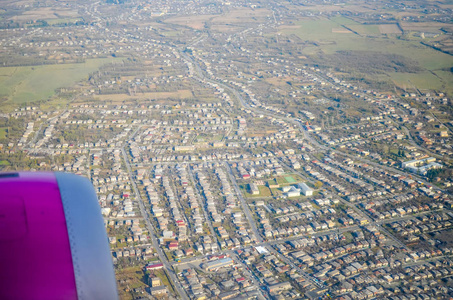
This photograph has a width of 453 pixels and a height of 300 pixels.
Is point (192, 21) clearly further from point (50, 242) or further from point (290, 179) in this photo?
point (50, 242)

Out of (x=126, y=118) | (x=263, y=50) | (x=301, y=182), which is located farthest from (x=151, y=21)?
(x=301, y=182)

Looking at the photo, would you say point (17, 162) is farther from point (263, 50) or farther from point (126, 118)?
point (263, 50)

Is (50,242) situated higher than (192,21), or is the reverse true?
(50,242)

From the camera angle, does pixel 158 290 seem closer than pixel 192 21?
Yes

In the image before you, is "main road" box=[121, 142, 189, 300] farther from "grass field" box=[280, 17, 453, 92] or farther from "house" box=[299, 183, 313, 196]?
"grass field" box=[280, 17, 453, 92]

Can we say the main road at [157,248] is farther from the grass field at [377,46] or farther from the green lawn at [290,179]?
the grass field at [377,46]

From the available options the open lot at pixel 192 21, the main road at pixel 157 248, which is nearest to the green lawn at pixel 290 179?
the main road at pixel 157 248

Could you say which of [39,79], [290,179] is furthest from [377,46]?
[39,79]

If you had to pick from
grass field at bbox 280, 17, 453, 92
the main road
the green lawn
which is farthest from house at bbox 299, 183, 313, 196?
grass field at bbox 280, 17, 453, 92
